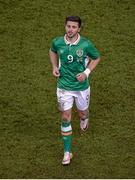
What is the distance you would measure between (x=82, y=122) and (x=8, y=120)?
133 centimetres

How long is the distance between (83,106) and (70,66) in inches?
32.5

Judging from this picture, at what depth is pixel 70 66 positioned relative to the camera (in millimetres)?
8117

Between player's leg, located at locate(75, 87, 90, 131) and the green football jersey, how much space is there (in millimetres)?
162

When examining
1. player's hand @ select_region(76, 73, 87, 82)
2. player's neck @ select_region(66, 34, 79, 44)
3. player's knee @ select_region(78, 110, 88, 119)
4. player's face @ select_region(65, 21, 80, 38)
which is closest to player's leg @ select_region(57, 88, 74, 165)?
player's hand @ select_region(76, 73, 87, 82)

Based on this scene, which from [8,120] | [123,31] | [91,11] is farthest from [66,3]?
[8,120]

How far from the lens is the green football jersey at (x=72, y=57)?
8.04 meters

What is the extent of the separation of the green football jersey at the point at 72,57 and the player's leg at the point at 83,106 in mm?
162

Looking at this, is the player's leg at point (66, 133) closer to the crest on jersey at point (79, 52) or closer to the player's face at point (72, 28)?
the crest on jersey at point (79, 52)

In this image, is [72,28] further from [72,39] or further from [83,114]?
[83,114]

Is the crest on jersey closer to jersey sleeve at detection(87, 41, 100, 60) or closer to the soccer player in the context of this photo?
the soccer player

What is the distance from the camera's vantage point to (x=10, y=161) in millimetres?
8484

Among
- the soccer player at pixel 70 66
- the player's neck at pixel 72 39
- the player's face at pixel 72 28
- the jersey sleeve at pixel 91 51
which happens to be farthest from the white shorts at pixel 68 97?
the player's face at pixel 72 28

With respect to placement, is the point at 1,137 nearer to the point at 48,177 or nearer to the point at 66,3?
the point at 48,177

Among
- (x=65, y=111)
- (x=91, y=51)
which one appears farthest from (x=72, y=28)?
(x=65, y=111)
